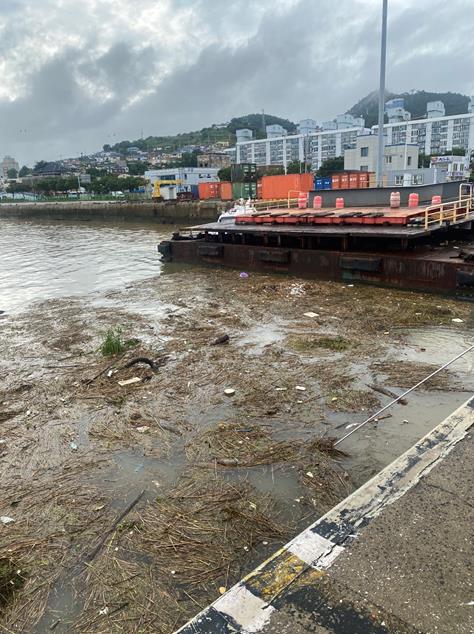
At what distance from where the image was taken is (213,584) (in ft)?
11.7

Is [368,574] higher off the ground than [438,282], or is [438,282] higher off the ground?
[368,574]

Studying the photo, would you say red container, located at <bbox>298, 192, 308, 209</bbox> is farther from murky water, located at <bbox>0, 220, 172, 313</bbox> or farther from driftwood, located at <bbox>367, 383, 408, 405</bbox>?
driftwood, located at <bbox>367, 383, 408, 405</bbox>

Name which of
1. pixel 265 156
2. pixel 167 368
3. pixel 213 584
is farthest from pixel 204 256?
pixel 265 156

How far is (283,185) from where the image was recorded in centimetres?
4041

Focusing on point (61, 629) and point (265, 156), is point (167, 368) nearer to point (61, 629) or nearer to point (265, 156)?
point (61, 629)

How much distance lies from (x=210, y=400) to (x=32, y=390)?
3047 millimetres

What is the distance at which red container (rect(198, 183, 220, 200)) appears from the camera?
56.1 m

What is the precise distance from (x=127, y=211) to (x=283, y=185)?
87.1ft

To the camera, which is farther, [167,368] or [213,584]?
[167,368]

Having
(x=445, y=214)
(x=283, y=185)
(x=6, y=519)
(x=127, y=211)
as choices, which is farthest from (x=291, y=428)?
(x=127, y=211)

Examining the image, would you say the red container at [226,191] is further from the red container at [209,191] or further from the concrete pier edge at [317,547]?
the concrete pier edge at [317,547]

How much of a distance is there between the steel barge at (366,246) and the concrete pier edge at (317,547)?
9.17m

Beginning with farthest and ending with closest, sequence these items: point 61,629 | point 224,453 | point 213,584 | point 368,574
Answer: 1. point 224,453
2. point 213,584
3. point 61,629
4. point 368,574

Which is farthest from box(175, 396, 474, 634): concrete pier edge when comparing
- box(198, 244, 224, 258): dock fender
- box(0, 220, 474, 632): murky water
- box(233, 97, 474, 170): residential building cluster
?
box(233, 97, 474, 170): residential building cluster
